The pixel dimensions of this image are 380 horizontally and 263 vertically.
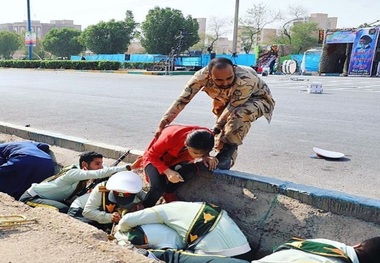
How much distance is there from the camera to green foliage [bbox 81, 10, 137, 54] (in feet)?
164

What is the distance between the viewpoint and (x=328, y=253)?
246 cm

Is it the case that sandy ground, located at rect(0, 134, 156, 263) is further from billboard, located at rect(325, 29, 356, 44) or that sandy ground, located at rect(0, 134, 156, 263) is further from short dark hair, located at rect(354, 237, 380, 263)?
billboard, located at rect(325, 29, 356, 44)

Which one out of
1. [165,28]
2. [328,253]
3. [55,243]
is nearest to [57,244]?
[55,243]

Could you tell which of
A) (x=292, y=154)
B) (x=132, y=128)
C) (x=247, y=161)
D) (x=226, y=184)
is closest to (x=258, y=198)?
(x=226, y=184)

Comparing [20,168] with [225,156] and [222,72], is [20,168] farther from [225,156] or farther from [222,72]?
[222,72]

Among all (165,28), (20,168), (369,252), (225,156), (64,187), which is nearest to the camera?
(369,252)

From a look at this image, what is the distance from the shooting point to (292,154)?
5797 millimetres

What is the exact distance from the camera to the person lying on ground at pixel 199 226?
10.7 feet

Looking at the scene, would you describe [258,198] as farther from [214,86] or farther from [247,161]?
[247,161]

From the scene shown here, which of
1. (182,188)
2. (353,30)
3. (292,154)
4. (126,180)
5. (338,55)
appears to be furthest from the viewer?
(338,55)

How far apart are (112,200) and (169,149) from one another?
2.28ft

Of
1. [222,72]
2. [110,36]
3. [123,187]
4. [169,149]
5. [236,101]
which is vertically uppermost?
[110,36]

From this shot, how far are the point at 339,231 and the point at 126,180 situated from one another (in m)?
1.81

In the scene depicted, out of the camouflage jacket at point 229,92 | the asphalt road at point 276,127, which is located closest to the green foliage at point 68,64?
the asphalt road at point 276,127
